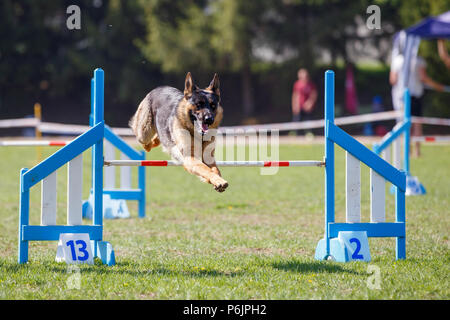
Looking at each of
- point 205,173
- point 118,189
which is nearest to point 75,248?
point 205,173

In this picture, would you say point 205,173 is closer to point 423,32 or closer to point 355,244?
point 355,244

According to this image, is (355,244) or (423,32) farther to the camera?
(423,32)

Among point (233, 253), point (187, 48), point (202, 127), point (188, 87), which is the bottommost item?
point (233, 253)

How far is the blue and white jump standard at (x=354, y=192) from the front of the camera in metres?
4.96

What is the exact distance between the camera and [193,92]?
5281 millimetres

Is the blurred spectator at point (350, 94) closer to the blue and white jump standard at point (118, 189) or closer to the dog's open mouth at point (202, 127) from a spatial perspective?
the blue and white jump standard at point (118, 189)

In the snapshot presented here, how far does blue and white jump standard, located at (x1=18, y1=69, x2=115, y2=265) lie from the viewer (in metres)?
4.74

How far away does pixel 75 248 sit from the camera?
4.80m

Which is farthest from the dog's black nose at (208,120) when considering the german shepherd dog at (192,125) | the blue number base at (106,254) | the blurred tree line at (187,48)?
the blurred tree line at (187,48)

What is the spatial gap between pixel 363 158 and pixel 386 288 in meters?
1.32

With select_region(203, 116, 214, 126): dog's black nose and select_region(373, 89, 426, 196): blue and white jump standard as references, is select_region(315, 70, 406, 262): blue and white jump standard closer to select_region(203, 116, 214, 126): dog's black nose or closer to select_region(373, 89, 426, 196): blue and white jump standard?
select_region(203, 116, 214, 126): dog's black nose

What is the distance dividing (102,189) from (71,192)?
10.0 inches

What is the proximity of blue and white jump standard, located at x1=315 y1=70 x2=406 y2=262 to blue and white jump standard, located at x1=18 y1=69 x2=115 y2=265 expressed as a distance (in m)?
1.85

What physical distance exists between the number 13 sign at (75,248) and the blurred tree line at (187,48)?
21.8 meters
